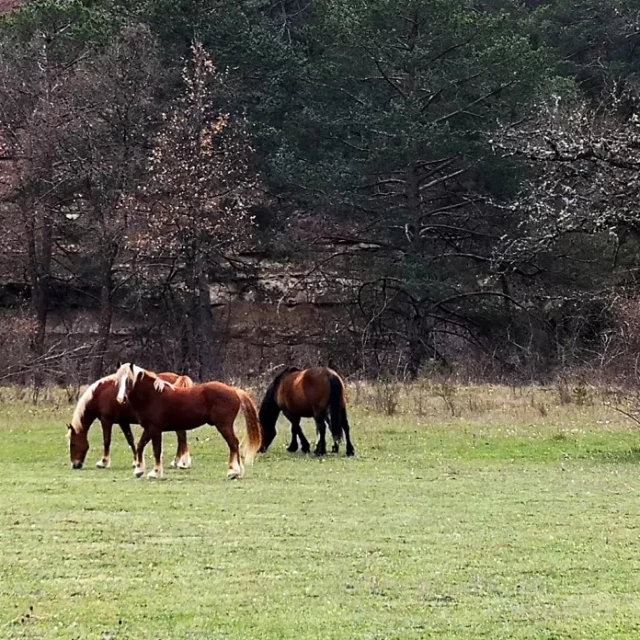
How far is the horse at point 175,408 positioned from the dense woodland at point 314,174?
15.7 metres

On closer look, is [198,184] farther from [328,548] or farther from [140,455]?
[328,548]

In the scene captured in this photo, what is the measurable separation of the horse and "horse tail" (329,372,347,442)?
239 cm

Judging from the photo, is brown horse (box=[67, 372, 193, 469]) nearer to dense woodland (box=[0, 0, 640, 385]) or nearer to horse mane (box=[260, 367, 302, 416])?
horse mane (box=[260, 367, 302, 416])

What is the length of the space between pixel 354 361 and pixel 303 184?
6.76 m

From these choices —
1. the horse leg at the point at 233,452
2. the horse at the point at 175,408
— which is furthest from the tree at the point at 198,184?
the horse leg at the point at 233,452

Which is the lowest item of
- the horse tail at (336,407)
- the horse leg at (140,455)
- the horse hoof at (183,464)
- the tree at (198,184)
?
the horse hoof at (183,464)

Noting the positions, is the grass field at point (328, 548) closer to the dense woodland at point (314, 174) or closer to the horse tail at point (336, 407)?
the horse tail at point (336, 407)

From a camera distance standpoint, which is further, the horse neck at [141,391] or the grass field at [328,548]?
the horse neck at [141,391]

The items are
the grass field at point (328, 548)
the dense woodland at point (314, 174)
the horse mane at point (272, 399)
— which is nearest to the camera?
the grass field at point (328, 548)

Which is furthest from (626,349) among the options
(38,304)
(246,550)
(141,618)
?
(38,304)

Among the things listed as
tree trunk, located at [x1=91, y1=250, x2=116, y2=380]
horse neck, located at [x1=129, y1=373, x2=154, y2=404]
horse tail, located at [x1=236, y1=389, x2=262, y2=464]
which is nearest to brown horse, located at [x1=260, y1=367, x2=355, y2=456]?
horse tail, located at [x1=236, y1=389, x2=262, y2=464]

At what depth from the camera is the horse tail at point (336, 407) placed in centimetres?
1473

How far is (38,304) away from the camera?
35.2 m

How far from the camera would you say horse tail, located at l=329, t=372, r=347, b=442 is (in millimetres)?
14727
